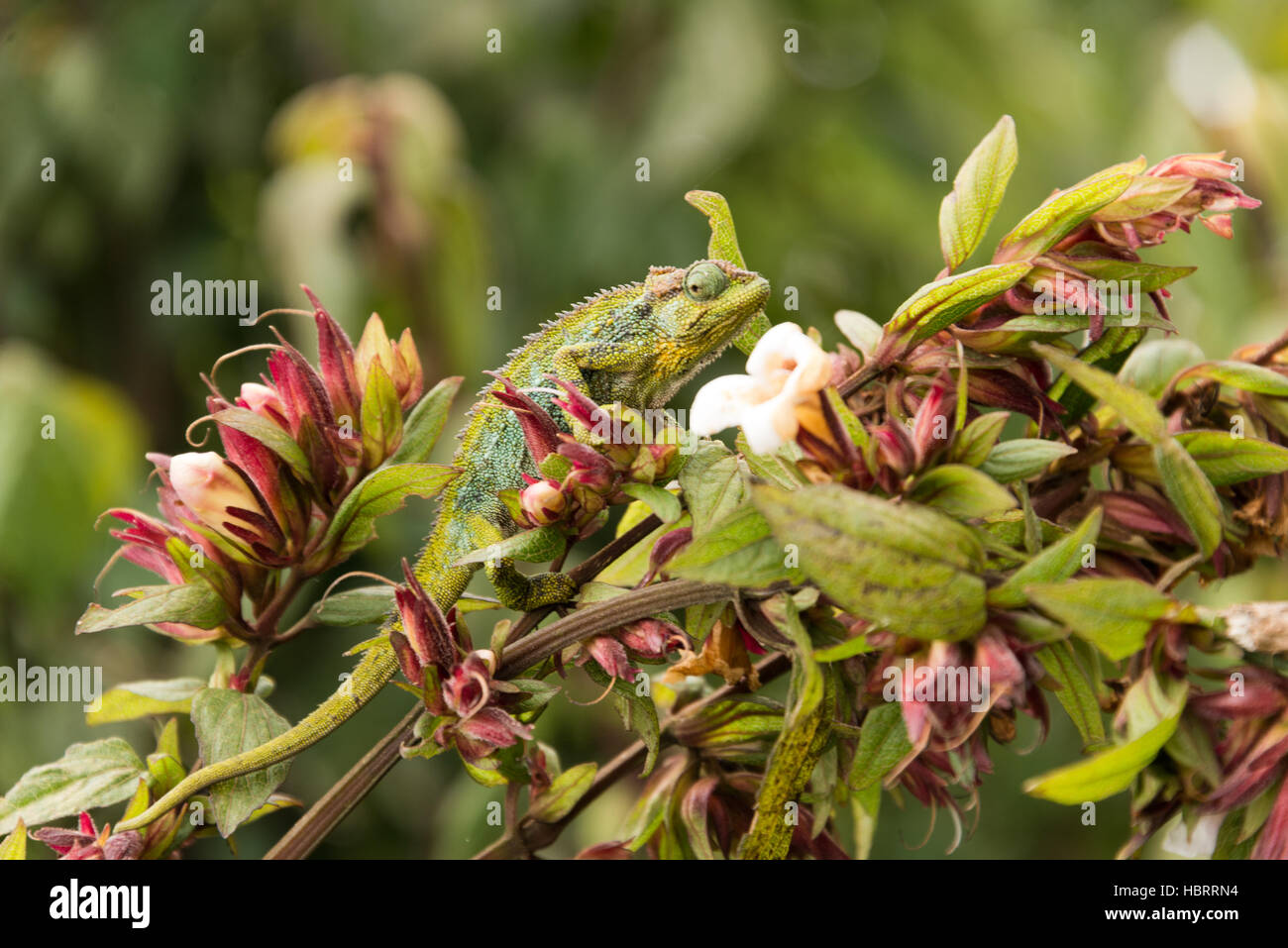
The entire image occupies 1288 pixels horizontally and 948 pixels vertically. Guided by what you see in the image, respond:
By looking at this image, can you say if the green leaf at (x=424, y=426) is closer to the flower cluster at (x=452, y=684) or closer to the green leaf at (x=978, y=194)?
the flower cluster at (x=452, y=684)

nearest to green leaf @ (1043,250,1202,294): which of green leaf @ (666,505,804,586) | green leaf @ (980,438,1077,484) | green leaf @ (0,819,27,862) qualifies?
green leaf @ (980,438,1077,484)

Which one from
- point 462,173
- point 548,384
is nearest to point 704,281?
point 548,384

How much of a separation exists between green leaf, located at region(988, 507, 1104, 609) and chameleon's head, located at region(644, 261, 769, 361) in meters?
0.41

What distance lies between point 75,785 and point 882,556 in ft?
1.58

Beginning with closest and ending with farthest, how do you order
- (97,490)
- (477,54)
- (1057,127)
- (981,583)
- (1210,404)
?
(981,583) < (1210,404) < (97,490) < (477,54) < (1057,127)

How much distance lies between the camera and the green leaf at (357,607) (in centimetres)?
64

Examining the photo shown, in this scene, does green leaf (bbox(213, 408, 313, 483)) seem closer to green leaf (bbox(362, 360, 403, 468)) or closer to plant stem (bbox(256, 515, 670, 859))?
green leaf (bbox(362, 360, 403, 468))

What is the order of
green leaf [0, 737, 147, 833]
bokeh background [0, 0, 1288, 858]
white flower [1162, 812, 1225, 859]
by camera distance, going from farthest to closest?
bokeh background [0, 0, 1288, 858] < green leaf [0, 737, 147, 833] < white flower [1162, 812, 1225, 859]

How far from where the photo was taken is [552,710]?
174 centimetres

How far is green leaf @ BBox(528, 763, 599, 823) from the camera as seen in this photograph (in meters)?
0.61

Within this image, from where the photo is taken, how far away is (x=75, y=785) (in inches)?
24.5

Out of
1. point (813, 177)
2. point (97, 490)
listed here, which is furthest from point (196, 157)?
point (813, 177)
